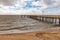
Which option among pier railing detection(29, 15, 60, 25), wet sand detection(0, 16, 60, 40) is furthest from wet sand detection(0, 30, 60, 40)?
pier railing detection(29, 15, 60, 25)

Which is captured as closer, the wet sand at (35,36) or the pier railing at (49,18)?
the wet sand at (35,36)

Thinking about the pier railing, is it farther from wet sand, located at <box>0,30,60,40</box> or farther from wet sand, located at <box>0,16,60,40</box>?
wet sand, located at <box>0,30,60,40</box>

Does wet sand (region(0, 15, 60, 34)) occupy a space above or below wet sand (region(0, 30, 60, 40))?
above

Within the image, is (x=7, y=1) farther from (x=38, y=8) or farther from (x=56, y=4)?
(x=56, y=4)

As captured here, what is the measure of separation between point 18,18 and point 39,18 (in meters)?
0.15

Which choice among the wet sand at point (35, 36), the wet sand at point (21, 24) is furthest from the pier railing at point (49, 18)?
the wet sand at point (35, 36)

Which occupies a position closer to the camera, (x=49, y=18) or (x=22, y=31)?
(x=22, y=31)

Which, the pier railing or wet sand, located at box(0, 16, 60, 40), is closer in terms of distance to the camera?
wet sand, located at box(0, 16, 60, 40)

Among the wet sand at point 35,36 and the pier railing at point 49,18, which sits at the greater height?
the pier railing at point 49,18

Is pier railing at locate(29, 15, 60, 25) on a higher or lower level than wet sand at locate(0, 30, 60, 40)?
higher

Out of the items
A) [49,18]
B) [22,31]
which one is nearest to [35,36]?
[22,31]

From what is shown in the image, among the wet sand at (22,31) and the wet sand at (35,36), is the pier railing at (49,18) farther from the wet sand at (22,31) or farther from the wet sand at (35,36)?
the wet sand at (35,36)

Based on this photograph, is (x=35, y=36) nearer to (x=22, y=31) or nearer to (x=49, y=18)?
(x=22, y=31)

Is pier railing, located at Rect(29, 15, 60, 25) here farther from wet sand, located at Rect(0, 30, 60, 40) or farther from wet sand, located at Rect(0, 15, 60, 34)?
wet sand, located at Rect(0, 30, 60, 40)
